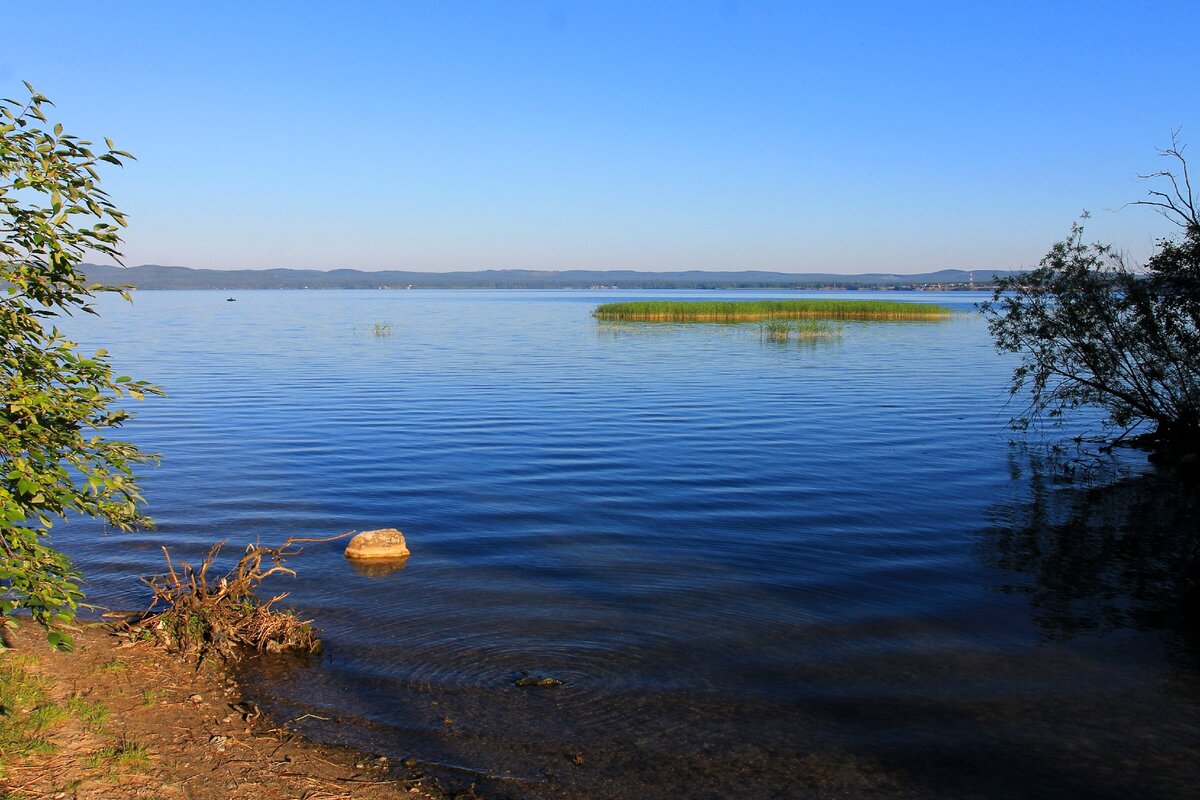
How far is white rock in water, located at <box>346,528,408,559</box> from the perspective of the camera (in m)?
12.2

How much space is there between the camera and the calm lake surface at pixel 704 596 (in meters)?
7.41

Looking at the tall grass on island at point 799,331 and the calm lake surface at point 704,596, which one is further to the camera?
the tall grass on island at point 799,331

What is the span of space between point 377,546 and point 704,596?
176 inches

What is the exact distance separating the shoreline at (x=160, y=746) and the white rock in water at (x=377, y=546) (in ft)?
12.6

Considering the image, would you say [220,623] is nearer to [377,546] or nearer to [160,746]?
[160,746]

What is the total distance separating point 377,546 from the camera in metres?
12.2

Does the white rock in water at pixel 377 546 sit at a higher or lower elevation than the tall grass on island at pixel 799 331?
lower

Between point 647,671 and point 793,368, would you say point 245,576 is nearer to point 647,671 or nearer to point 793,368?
point 647,671

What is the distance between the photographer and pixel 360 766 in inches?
271

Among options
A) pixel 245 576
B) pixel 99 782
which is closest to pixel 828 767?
pixel 99 782

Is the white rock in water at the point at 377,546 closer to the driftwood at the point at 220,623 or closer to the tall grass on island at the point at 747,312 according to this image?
the driftwood at the point at 220,623

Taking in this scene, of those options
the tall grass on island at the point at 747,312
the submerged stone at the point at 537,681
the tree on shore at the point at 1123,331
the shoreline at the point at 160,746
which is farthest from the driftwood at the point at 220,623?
the tall grass on island at the point at 747,312

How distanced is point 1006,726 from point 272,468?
568 inches

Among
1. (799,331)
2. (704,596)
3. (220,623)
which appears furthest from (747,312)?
(220,623)
